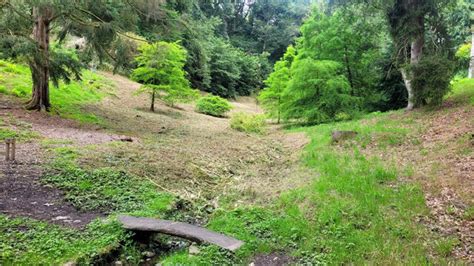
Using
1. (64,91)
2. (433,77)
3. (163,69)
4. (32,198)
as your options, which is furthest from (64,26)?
(433,77)

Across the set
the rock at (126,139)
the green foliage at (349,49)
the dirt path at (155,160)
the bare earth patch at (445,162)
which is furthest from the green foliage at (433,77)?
the rock at (126,139)

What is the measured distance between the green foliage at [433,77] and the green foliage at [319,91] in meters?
4.18

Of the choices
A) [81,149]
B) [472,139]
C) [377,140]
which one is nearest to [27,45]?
[81,149]

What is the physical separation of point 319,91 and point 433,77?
233 inches

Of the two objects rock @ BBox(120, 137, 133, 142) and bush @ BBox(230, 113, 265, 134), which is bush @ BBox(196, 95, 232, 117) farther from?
rock @ BBox(120, 137, 133, 142)

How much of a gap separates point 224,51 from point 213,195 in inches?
1220

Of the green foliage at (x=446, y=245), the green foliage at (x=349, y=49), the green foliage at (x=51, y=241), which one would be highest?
the green foliage at (x=349, y=49)

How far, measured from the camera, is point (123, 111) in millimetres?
17406

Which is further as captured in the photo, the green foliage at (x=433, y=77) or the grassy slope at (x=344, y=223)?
the green foliage at (x=433, y=77)

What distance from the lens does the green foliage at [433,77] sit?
40.1ft

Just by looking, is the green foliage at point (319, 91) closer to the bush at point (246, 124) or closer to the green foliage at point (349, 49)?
the green foliage at point (349, 49)

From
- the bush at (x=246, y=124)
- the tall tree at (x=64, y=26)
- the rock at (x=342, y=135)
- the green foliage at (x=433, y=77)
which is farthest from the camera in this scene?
the bush at (x=246, y=124)

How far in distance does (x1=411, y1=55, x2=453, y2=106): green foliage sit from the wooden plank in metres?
10.8

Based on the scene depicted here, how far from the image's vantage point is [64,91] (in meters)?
17.4
